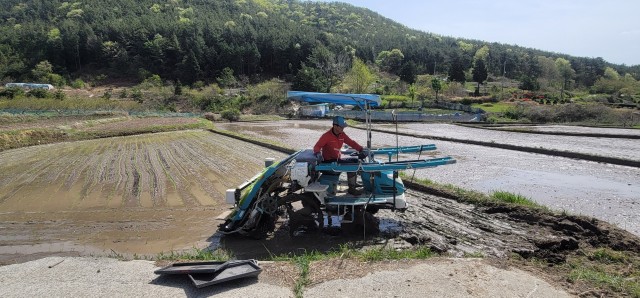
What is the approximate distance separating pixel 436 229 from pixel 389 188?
1.11 meters

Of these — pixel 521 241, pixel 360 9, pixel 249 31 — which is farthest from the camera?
pixel 360 9

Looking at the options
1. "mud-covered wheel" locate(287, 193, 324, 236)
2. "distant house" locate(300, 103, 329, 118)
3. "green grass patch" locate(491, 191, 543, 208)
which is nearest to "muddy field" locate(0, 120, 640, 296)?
"mud-covered wheel" locate(287, 193, 324, 236)

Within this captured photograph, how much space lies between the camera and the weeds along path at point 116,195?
23.0ft

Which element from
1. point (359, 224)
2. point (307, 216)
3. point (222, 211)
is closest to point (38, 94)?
point (222, 211)

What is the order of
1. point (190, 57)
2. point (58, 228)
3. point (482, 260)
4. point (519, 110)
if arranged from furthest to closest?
1. point (190, 57)
2. point (519, 110)
3. point (58, 228)
4. point (482, 260)

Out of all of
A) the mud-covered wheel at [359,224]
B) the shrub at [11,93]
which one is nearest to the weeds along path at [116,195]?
the mud-covered wheel at [359,224]

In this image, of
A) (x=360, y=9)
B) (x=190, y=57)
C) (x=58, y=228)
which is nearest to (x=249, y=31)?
(x=190, y=57)

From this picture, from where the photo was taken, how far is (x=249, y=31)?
87688 mm

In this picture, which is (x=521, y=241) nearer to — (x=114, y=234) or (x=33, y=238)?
(x=114, y=234)

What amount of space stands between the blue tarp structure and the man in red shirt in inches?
15.8

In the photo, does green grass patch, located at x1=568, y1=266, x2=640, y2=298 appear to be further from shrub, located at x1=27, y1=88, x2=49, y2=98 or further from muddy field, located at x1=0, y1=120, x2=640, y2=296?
shrub, located at x1=27, y1=88, x2=49, y2=98

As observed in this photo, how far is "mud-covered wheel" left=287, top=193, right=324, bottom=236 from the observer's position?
6.71m

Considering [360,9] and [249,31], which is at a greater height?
[360,9]

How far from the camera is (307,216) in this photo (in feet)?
22.0
